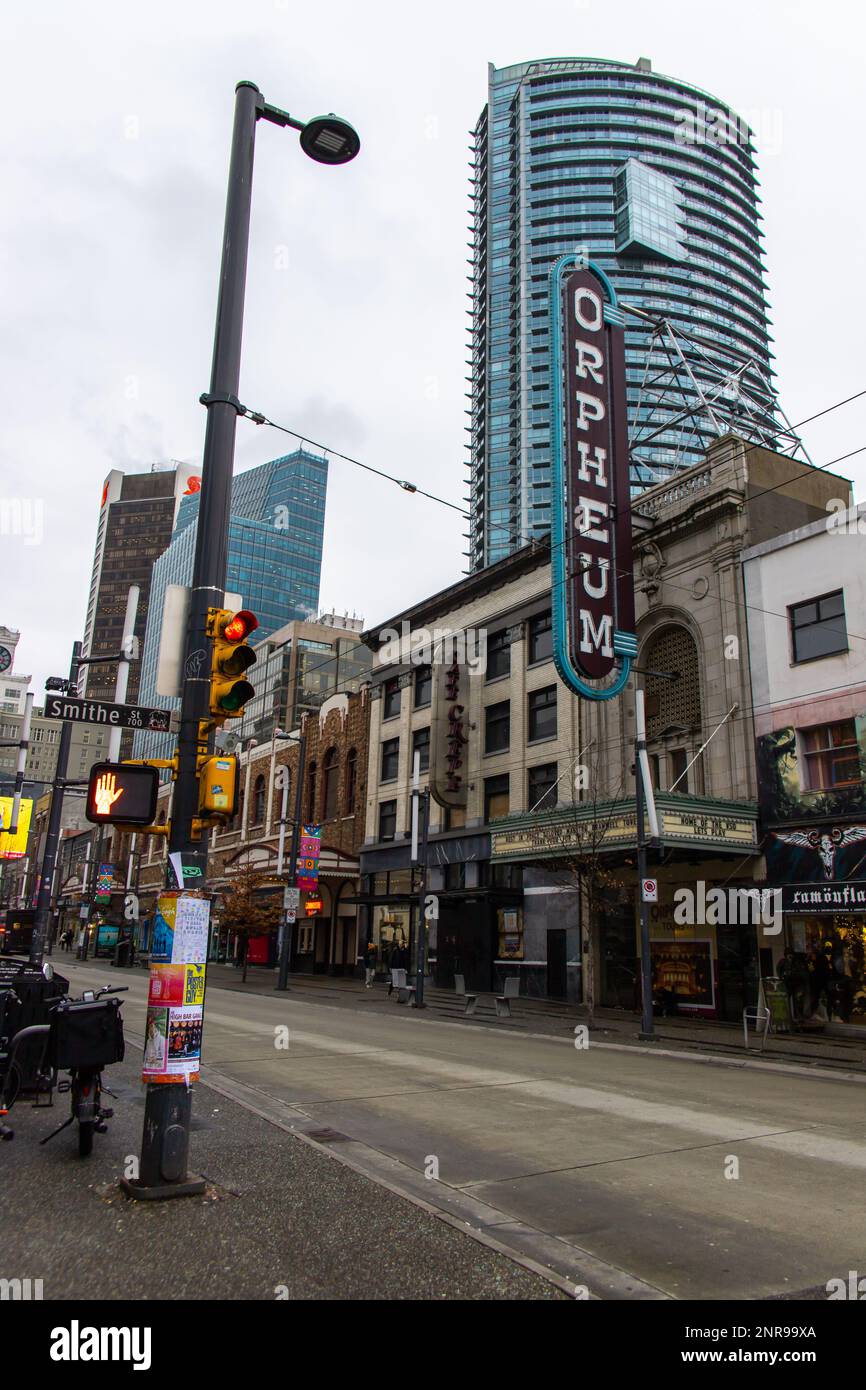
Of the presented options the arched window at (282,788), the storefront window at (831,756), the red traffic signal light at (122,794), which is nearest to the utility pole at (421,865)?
the storefront window at (831,756)

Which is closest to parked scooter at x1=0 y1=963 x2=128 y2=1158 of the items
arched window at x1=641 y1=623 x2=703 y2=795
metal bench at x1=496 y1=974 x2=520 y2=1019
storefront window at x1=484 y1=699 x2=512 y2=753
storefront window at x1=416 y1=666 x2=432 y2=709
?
metal bench at x1=496 y1=974 x2=520 y2=1019

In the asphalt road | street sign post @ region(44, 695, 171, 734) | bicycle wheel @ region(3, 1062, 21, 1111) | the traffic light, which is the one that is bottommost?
the asphalt road

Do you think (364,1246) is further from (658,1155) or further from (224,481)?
(224,481)

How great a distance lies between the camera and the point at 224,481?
7895mm

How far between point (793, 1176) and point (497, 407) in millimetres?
154047

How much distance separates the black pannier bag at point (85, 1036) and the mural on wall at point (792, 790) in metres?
18.3

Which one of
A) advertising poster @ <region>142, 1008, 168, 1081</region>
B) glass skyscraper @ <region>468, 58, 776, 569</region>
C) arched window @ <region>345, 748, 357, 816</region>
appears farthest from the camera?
glass skyscraper @ <region>468, 58, 776, 569</region>

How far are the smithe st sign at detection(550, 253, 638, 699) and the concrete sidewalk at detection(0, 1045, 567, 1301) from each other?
19.5 m

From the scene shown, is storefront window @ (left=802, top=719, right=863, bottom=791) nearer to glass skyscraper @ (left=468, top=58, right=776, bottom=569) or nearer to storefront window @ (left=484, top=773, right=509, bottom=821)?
storefront window @ (left=484, top=773, right=509, bottom=821)

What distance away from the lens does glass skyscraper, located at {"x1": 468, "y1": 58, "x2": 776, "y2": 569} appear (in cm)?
14562

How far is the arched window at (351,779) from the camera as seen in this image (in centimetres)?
4553

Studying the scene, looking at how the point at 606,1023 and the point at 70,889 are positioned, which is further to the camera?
the point at 70,889

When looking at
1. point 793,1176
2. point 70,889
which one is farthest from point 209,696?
point 70,889

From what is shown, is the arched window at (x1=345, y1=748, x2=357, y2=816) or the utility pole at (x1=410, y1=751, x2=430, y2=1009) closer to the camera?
the utility pole at (x1=410, y1=751, x2=430, y2=1009)
